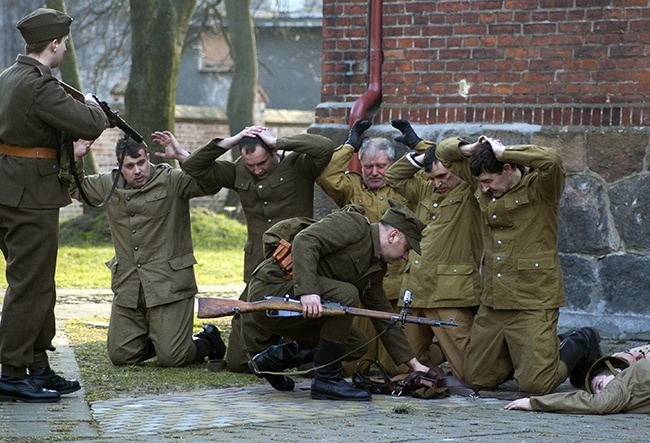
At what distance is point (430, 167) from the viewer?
763 cm

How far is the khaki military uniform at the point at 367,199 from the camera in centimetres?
774

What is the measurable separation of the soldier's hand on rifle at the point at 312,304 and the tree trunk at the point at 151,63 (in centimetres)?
1019

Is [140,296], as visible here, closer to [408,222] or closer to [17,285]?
[17,285]

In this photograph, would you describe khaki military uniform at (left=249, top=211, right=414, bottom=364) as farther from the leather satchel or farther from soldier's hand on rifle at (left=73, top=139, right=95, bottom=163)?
soldier's hand on rifle at (left=73, top=139, right=95, bottom=163)

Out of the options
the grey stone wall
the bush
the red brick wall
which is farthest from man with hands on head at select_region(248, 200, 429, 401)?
the bush

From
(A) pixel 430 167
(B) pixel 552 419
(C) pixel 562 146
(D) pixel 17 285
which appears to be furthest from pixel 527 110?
(D) pixel 17 285

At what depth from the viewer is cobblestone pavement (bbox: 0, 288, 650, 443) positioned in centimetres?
545

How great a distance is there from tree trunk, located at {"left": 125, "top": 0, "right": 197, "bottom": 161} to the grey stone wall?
8525 mm

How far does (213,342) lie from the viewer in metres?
8.40

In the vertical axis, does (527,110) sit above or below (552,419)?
above

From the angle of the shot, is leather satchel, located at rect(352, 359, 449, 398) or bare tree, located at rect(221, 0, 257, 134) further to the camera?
bare tree, located at rect(221, 0, 257, 134)

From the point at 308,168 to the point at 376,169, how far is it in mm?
451

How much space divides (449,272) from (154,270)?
2.06 meters

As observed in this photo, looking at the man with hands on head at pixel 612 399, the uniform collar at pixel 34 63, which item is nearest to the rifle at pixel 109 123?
the uniform collar at pixel 34 63
